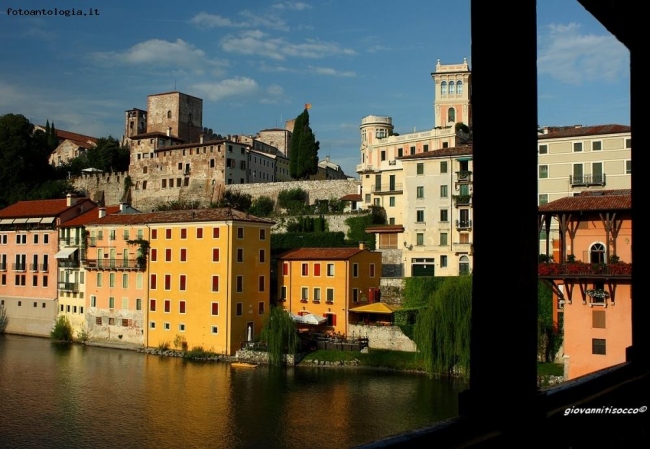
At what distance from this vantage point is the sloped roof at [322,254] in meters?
31.5

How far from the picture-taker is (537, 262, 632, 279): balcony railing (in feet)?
61.0

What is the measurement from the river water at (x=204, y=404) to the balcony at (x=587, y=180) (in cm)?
1349

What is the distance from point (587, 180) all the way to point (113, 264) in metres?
23.8

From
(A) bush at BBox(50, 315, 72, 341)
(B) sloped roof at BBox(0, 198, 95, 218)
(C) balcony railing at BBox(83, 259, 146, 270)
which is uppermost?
(B) sloped roof at BBox(0, 198, 95, 218)

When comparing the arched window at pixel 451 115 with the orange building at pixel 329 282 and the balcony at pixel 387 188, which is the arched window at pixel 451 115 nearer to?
the balcony at pixel 387 188

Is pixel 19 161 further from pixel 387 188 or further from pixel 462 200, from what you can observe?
pixel 462 200

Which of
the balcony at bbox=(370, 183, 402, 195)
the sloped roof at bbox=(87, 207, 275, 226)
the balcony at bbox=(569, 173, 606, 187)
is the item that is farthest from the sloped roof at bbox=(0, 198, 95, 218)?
the balcony at bbox=(569, 173, 606, 187)

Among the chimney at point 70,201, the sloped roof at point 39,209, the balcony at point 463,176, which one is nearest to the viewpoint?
the balcony at point 463,176

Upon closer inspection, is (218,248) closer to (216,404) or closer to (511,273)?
(216,404)

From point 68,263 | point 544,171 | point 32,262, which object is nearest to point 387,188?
point 544,171

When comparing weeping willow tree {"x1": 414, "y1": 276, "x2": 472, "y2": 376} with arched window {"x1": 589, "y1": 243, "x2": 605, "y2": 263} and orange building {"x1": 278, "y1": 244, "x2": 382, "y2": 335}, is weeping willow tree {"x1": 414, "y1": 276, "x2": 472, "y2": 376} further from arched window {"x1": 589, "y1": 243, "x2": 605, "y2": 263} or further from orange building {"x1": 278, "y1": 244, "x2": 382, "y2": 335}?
orange building {"x1": 278, "y1": 244, "x2": 382, "y2": 335}

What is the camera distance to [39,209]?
39594 mm

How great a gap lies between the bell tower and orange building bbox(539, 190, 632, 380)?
28.1 meters

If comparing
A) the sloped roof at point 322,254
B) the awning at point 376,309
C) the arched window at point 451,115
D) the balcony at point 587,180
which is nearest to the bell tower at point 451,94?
the arched window at point 451,115
